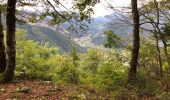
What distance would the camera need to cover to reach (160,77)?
502 inches

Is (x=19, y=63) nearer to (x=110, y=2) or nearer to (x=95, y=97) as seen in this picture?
(x=110, y=2)

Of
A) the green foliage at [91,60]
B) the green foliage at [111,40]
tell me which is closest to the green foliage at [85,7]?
the green foliage at [111,40]

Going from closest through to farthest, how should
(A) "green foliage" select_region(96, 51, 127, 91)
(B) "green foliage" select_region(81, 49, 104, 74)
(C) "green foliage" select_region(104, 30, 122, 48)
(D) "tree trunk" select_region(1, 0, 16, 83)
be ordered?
(D) "tree trunk" select_region(1, 0, 16, 83)
(A) "green foliage" select_region(96, 51, 127, 91)
(C) "green foliage" select_region(104, 30, 122, 48)
(B) "green foliage" select_region(81, 49, 104, 74)

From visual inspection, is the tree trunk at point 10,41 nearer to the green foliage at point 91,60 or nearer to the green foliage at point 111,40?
the green foliage at point 111,40

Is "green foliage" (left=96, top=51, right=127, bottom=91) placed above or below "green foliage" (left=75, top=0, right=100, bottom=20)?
below

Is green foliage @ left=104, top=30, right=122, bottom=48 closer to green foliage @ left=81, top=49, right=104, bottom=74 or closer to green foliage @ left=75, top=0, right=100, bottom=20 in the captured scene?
green foliage @ left=75, top=0, right=100, bottom=20

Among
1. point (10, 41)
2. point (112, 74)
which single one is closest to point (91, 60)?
point (112, 74)

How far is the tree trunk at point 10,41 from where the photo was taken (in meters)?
14.4

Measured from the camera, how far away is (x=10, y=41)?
14742mm

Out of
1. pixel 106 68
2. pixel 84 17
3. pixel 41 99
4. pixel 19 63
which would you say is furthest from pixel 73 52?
pixel 41 99

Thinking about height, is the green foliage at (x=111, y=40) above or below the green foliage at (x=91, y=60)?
above

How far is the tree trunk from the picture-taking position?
14438 mm

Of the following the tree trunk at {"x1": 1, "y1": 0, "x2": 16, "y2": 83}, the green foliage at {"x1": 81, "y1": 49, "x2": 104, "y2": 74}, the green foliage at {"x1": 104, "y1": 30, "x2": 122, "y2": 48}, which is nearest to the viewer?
the tree trunk at {"x1": 1, "y1": 0, "x2": 16, "y2": 83}

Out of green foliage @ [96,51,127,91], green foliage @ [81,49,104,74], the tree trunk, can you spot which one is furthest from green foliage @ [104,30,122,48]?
green foliage @ [81,49,104,74]
